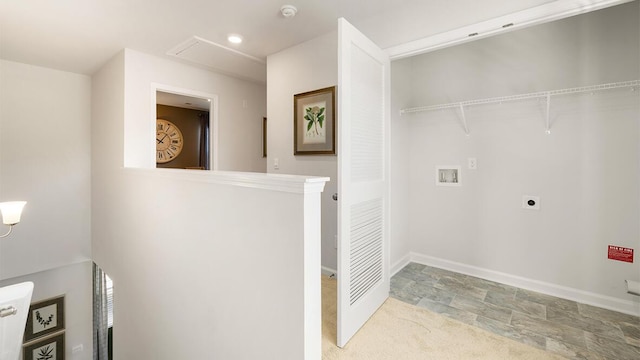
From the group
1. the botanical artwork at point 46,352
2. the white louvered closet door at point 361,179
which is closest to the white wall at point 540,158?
the white louvered closet door at point 361,179

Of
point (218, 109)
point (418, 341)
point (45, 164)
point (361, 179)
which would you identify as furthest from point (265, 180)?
point (45, 164)

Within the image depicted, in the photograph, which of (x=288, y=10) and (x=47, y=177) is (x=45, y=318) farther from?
(x=288, y=10)

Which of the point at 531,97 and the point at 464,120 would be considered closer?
the point at 531,97

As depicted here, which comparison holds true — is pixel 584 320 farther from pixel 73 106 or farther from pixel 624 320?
pixel 73 106

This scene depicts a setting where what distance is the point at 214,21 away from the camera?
2.28 metres

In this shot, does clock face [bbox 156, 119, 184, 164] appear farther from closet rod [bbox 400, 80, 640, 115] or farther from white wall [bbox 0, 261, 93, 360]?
closet rod [bbox 400, 80, 640, 115]

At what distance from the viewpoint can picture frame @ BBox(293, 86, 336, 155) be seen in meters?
2.42

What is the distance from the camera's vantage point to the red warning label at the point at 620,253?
1938mm

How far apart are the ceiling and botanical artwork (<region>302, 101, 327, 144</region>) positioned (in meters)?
0.66

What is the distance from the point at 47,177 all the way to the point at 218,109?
2.40m

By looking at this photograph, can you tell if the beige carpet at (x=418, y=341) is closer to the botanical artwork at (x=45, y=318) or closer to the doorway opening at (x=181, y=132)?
the doorway opening at (x=181, y=132)

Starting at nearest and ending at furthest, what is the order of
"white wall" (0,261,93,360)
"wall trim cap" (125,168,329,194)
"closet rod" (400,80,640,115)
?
"wall trim cap" (125,168,329,194) → "closet rod" (400,80,640,115) → "white wall" (0,261,93,360)

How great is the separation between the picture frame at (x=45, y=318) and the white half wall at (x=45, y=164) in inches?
25.9

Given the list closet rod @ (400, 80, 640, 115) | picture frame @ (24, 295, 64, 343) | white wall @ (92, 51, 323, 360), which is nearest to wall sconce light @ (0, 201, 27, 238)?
white wall @ (92, 51, 323, 360)
